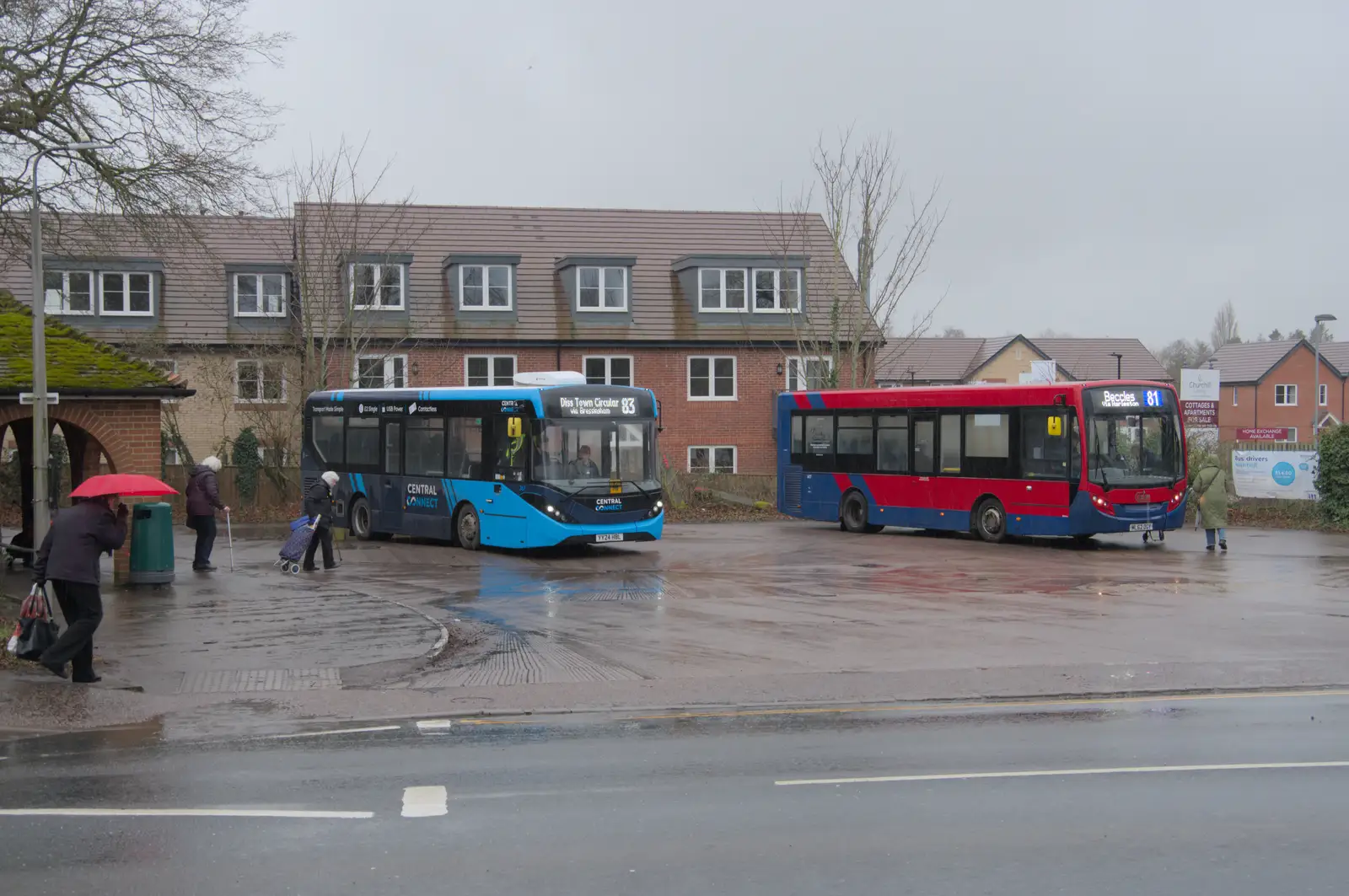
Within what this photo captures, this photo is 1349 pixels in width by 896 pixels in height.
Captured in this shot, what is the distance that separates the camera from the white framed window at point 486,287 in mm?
45688

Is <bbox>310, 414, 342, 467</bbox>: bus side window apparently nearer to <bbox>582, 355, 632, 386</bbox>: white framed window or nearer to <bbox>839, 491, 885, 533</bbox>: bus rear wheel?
<bbox>839, 491, 885, 533</bbox>: bus rear wheel

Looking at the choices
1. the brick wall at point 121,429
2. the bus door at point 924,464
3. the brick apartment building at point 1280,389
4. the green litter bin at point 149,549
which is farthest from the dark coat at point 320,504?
the brick apartment building at point 1280,389

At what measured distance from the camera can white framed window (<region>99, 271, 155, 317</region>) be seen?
4338cm

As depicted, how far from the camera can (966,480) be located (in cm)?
2681

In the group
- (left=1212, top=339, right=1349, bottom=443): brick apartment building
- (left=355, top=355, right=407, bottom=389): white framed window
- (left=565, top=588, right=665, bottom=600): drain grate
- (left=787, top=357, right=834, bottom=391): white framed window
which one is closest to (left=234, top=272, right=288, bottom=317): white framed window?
(left=355, top=355, right=407, bottom=389): white framed window

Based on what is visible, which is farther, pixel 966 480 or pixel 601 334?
pixel 601 334

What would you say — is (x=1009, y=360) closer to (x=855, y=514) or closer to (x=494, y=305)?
(x=494, y=305)

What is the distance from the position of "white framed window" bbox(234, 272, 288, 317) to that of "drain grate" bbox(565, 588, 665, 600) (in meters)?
28.7

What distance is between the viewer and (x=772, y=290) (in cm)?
4719

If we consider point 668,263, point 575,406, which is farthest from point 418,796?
point 668,263

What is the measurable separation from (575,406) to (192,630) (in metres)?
9.83

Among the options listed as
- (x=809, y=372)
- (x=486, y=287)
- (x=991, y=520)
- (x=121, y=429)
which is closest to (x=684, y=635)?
(x=121, y=429)

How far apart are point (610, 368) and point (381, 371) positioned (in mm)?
7585

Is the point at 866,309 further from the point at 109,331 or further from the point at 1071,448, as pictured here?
the point at 109,331
